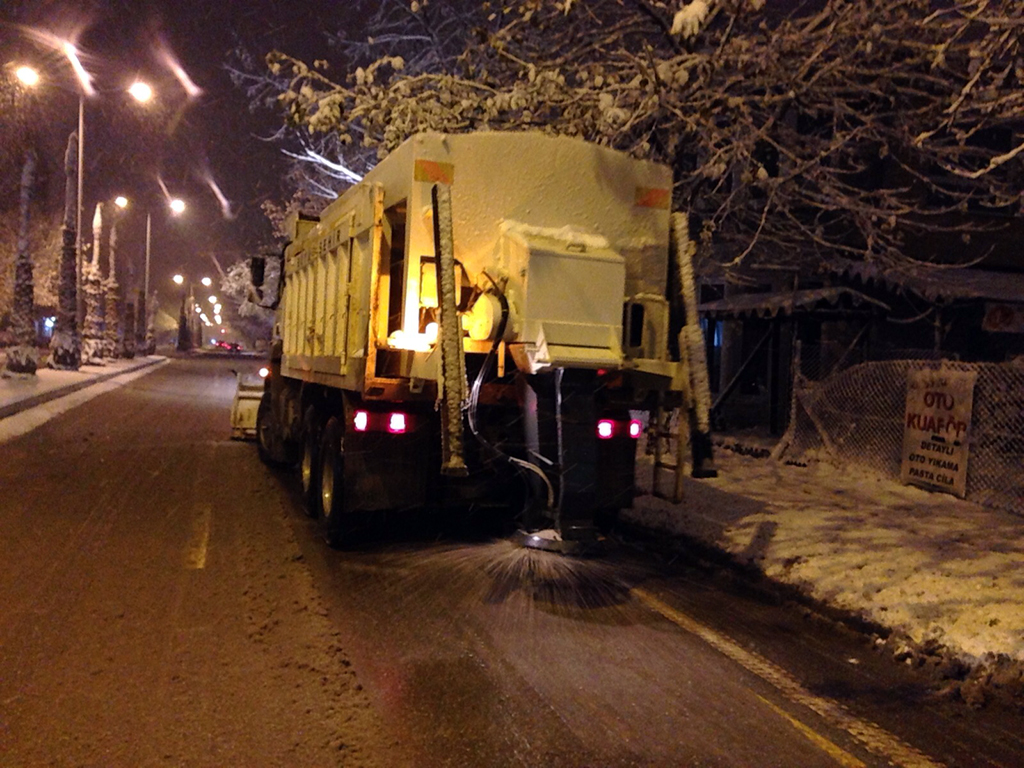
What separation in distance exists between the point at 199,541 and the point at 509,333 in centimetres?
361

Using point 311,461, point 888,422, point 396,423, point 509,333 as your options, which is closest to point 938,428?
point 888,422

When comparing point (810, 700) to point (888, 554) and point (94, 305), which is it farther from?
point (94, 305)

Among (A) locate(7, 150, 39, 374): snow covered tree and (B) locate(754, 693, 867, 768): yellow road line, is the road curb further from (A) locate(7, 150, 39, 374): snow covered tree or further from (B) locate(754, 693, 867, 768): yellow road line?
(B) locate(754, 693, 867, 768): yellow road line

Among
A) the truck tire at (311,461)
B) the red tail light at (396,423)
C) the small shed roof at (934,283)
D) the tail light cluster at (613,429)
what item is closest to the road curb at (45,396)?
the truck tire at (311,461)

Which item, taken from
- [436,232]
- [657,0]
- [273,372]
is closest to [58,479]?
[273,372]

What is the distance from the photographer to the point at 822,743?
4.39 metres

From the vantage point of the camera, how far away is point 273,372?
12.7m

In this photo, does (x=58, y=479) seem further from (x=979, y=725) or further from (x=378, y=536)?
(x=979, y=725)

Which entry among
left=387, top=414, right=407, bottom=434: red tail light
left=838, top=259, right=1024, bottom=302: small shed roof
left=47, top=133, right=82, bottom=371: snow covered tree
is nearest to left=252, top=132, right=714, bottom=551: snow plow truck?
left=387, top=414, right=407, bottom=434: red tail light

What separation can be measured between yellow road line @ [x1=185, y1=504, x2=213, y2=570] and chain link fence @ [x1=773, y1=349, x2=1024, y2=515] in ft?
27.8

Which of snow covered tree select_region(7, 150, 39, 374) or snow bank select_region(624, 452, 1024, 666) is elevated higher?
snow covered tree select_region(7, 150, 39, 374)

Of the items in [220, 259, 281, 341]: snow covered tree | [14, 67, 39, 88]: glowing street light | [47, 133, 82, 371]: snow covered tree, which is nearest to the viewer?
[220, 259, 281, 341]: snow covered tree

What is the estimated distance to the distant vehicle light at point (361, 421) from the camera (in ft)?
24.6

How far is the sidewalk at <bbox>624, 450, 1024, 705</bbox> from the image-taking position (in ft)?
18.9
